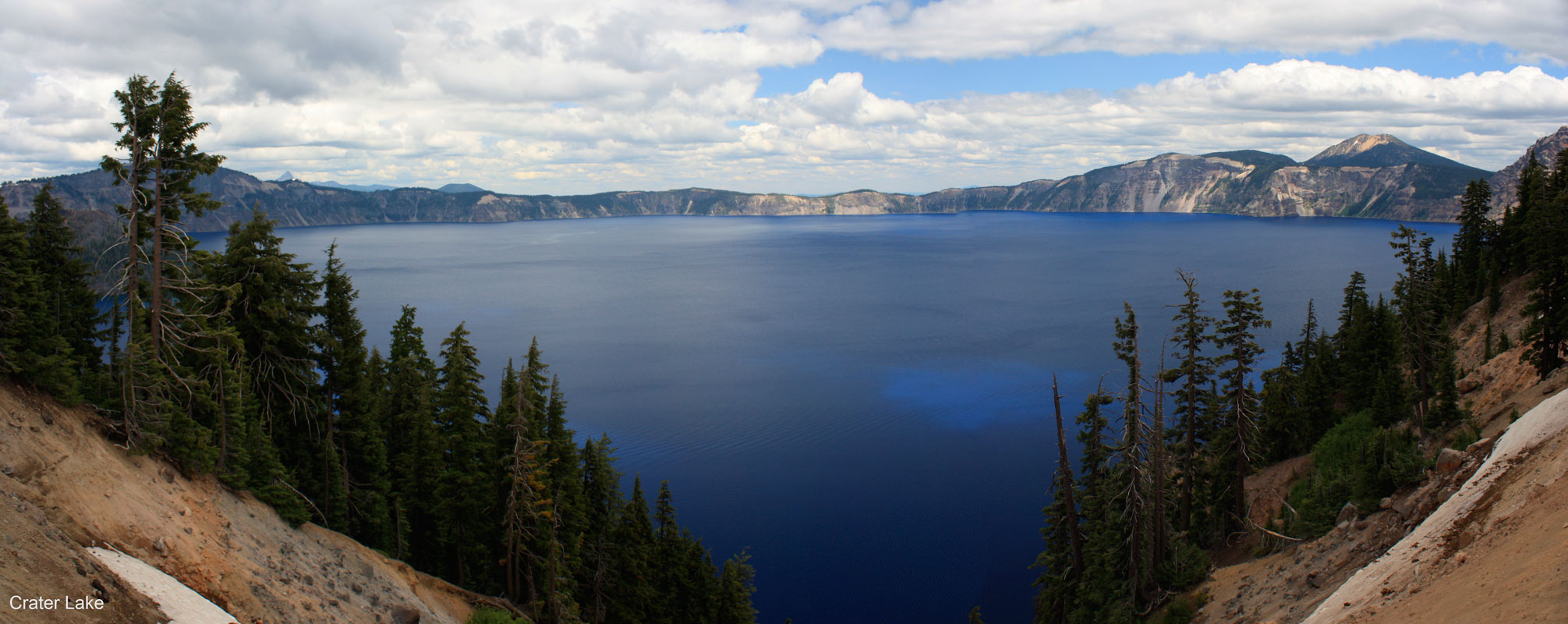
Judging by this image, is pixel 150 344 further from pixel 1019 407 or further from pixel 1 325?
pixel 1019 407

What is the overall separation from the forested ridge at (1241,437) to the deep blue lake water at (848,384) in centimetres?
605

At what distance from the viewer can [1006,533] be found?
3838cm

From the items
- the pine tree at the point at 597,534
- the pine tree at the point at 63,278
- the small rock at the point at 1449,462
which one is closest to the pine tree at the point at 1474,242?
the small rock at the point at 1449,462

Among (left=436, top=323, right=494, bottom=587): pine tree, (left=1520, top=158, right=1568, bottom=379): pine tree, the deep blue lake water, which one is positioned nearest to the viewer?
(left=436, top=323, right=494, bottom=587): pine tree

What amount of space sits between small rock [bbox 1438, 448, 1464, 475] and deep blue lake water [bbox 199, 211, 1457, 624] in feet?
59.1

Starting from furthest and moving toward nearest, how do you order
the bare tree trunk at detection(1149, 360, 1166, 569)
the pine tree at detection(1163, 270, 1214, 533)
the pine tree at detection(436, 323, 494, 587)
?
the pine tree at detection(436, 323, 494, 587), the pine tree at detection(1163, 270, 1214, 533), the bare tree trunk at detection(1149, 360, 1166, 569)

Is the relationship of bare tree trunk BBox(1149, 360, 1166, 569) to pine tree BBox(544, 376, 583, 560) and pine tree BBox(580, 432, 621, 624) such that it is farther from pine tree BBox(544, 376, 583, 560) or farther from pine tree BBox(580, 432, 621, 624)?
pine tree BBox(544, 376, 583, 560)

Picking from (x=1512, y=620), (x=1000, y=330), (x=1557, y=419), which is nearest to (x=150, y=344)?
(x=1512, y=620)

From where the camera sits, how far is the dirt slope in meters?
12.4

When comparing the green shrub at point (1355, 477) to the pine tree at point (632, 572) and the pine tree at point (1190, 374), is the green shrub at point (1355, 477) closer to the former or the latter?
the pine tree at point (1190, 374)

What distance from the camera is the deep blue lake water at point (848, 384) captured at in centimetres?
3697

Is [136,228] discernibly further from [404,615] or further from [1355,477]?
[1355,477]

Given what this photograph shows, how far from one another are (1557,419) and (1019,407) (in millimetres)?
38733

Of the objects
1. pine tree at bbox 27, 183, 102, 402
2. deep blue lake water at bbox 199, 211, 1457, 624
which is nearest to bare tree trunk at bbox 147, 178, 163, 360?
pine tree at bbox 27, 183, 102, 402
